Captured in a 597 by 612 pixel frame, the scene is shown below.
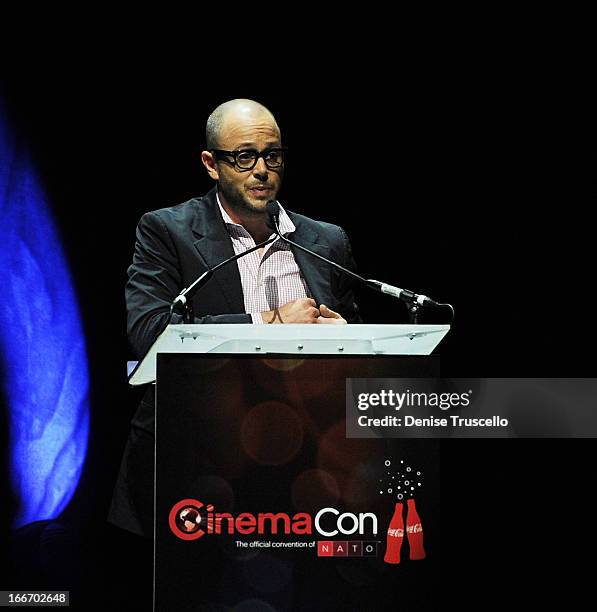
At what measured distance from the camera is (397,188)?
12.7 feet

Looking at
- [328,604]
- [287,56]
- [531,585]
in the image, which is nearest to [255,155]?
[287,56]

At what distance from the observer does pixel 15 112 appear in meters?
3.73

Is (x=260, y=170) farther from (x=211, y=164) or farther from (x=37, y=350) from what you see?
(x=37, y=350)

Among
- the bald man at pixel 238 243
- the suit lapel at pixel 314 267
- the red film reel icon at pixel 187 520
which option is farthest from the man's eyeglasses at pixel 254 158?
the red film reel icon at pixel 187 520

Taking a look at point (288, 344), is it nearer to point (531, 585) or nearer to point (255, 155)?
point (255, 155)

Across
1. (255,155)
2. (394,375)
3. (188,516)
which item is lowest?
(188,516)

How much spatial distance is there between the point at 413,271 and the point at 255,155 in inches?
45.3

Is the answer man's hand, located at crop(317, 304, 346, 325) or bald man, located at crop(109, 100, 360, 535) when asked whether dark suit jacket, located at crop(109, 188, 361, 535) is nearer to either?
bald man, located at crop(109, 100, 360, 535)

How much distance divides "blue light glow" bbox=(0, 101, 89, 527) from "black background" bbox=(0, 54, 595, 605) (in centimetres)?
7

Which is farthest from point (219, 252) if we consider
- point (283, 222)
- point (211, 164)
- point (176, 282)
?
point (211, 164)

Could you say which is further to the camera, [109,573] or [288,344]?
[109,573]

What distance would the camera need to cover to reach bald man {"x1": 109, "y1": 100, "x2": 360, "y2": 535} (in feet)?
8.89

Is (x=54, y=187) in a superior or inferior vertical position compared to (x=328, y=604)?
superior

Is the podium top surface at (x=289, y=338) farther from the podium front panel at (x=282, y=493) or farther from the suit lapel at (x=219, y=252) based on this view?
the suit lapel at (x=219, y=252)
